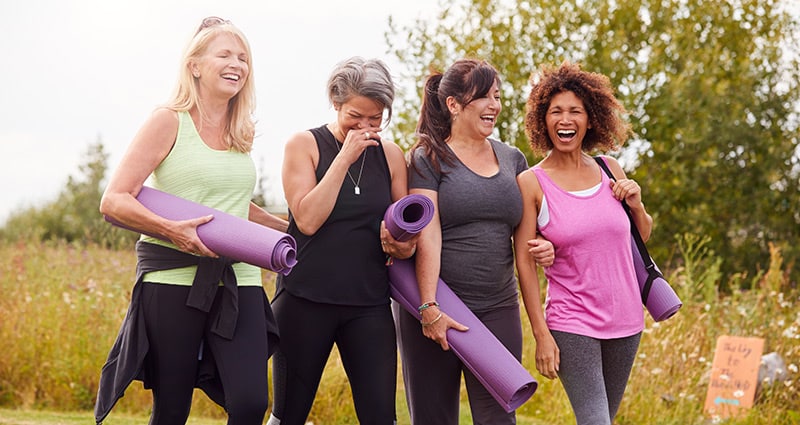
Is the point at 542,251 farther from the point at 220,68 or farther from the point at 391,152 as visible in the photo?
the point at 220,68

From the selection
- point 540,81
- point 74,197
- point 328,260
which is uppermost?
point 540,81

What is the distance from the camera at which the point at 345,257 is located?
3.55 metres

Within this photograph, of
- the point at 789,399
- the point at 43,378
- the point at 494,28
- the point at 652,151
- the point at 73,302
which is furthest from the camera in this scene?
the point at 652,151

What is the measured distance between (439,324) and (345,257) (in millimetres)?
447

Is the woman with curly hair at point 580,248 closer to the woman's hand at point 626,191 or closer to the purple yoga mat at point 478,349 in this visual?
the woman's hand at point 626,191

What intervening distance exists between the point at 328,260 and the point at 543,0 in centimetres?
814

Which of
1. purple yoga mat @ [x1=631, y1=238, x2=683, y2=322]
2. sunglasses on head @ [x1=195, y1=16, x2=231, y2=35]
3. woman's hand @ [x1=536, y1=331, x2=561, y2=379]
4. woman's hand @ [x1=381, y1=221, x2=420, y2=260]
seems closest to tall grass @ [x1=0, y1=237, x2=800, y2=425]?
purple yoga mat @ [x1=631, y1=238, x2=683, y2=322]

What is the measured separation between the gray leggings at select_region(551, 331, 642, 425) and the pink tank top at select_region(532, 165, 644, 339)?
43 millimetres

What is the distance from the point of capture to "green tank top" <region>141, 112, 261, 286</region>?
3.29 metres

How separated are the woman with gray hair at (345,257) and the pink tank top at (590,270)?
61cm

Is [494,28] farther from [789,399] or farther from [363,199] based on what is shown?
[363,199]

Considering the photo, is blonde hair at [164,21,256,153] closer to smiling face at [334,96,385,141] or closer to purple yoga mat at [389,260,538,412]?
smiling face at [334,96,385,141]

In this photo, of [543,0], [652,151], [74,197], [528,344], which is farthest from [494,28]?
[74,197]

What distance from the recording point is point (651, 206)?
40.3 ft
